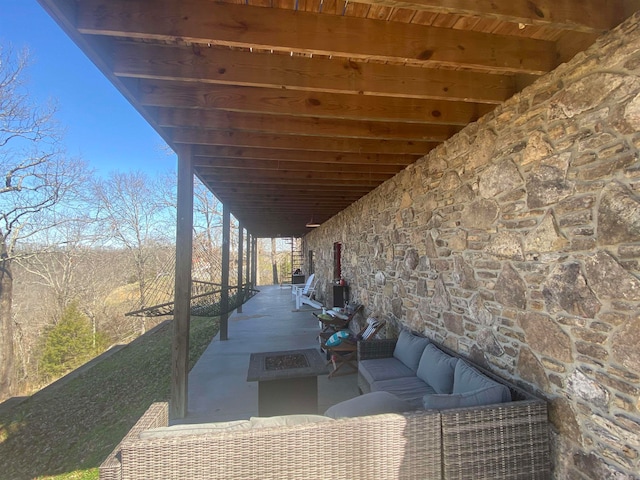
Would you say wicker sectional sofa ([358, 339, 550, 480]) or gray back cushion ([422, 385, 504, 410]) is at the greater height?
gray back cushion ([422, 385, 504, 410])

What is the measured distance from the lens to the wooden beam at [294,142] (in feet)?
9.95

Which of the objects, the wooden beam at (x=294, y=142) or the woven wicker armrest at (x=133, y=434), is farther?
the wooden beam at (x=294, y=142)

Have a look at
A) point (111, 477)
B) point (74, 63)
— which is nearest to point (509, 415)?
point (111, 477)

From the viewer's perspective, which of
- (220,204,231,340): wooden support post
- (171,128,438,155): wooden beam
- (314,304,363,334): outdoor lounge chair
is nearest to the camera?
(171,128,438,155): wooden beam

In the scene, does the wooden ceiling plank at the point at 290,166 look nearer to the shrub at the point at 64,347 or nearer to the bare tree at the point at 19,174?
the bare tree at the point at 19,174

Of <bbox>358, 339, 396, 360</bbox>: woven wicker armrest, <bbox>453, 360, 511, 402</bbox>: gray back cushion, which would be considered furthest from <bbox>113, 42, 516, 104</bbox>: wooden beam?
<bbox>358, 339, 396, 360</bbox>: woven wicker armrest

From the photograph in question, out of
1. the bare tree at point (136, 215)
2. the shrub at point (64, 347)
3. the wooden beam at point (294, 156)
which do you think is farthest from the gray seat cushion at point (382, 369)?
the bare tree at point (136, 215)

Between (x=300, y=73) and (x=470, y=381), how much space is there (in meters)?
2.43

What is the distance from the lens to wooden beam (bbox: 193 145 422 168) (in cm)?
337

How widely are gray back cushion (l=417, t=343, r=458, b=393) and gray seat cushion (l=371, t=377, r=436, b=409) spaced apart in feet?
0.23

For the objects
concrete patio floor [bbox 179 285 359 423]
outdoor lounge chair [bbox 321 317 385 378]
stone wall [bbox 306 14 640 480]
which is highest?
stone wall [bbox 306 14 640 480]

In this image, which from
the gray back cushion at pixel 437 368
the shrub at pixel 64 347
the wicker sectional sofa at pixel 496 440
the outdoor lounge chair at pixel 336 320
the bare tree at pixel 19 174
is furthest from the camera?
the shrub at pixel 64 347

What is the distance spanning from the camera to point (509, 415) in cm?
184

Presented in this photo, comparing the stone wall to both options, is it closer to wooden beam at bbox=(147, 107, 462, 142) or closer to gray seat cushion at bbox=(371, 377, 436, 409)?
wooden beam at bbox=(147, 107, 462, 142)
